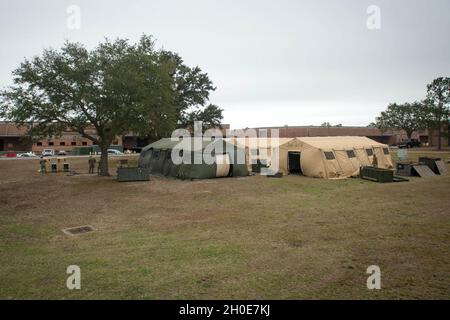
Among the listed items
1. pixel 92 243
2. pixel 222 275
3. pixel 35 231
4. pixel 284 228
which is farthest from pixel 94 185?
pixel 222 275

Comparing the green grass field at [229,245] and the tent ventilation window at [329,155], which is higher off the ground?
the tent ventilation window at [329,155]

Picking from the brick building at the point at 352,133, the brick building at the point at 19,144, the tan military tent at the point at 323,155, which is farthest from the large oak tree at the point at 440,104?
the brick building at the point at 19,144

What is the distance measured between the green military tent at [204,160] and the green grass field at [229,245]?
6.06 m

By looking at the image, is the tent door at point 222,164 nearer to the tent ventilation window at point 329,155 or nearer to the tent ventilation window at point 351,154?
the tent ventilation window at point 329,155

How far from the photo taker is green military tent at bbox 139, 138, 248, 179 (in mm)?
21672

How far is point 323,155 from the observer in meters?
21.6

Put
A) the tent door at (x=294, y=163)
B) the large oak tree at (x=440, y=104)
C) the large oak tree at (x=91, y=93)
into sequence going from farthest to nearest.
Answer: the large oak tree at (x=440, y=104) → the tent door at (x=294, y=163) → the large oak tree at (x=91, y=93)

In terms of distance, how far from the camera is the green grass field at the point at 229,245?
5.85 metres

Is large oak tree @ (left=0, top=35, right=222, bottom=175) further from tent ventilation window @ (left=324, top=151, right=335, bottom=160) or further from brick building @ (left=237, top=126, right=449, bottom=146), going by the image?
brick building @ (left=237, top=126, right=449, bottom=146)

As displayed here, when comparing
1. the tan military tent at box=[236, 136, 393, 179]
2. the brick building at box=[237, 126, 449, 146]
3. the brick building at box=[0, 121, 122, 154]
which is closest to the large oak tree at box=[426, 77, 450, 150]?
the brick building at box=[237, 126, 449, 146]

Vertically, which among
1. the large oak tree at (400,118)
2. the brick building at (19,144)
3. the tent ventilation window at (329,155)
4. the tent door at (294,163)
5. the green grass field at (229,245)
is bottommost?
the green grass field at (229,245)
